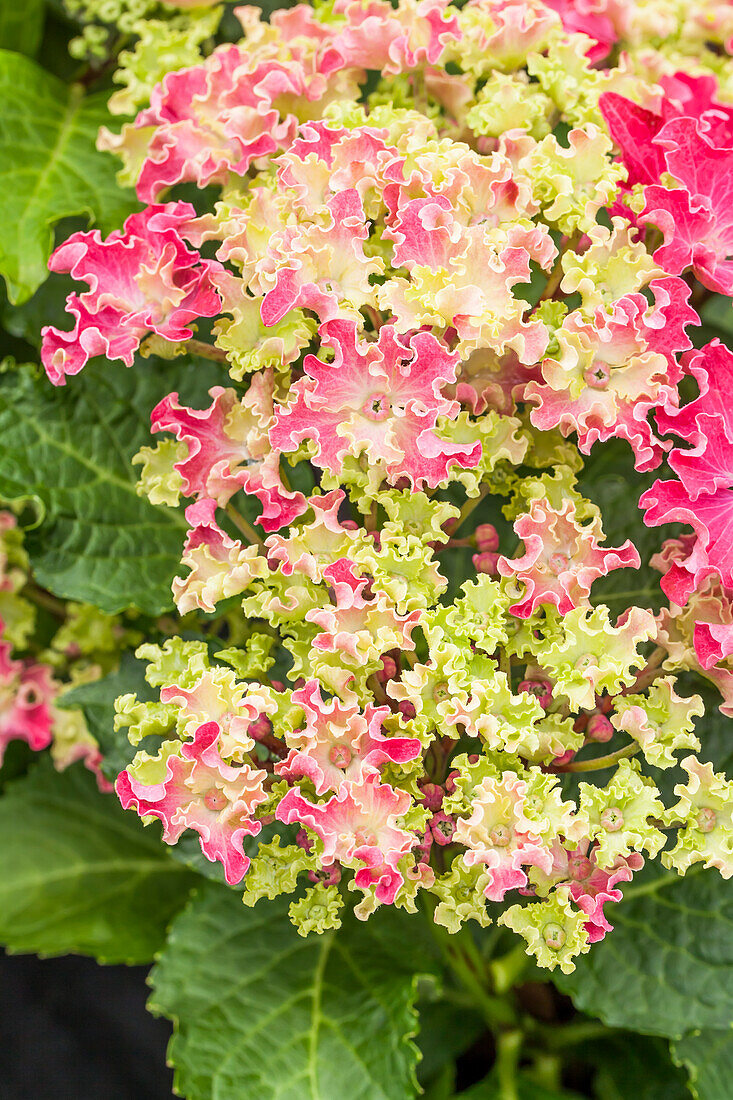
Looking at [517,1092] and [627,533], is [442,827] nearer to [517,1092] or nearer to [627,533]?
[627,533]

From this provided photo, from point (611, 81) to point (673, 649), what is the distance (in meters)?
0.36

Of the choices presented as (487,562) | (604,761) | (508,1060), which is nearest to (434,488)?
(487,562)

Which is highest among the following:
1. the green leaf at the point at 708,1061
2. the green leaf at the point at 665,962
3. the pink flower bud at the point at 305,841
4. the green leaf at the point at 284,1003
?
the pink flower bud at the point at 305,841

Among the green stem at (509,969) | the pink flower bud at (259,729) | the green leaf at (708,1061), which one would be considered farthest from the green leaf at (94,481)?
the green leaf at (708,1061)

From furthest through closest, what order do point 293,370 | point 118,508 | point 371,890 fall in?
point 118,508
point 293,370
point 371,890

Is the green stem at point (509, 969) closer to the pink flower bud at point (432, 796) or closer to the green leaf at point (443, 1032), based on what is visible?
the green leaf at point (443, 1032)

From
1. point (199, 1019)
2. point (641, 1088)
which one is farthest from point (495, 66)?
point (641, 1088)

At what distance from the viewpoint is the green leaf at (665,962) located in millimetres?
677

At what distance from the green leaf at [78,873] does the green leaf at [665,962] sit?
0.38 m

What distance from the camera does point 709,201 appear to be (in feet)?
1.89

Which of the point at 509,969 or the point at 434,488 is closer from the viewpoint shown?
the point at 434,488

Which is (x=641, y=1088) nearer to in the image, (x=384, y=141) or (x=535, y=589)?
(x=535, y=589)

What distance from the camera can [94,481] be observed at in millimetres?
775

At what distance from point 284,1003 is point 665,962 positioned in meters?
0.26
